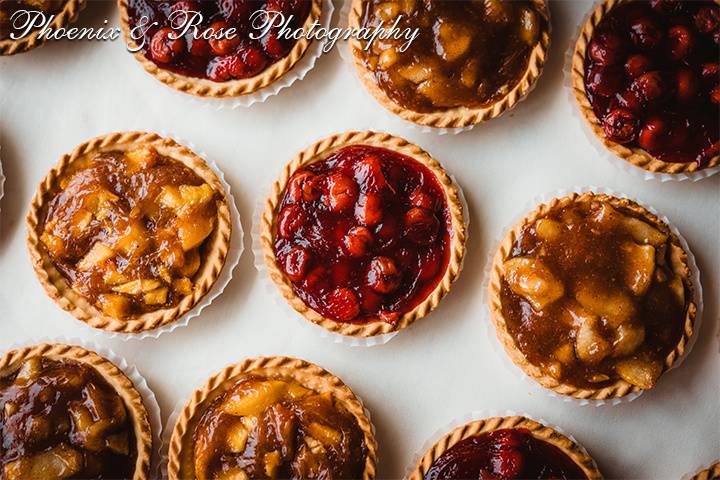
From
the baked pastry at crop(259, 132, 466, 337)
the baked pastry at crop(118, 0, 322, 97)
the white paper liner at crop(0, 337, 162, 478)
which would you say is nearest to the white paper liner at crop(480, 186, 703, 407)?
the baked pastry at crop(259, 132, 466, 337)

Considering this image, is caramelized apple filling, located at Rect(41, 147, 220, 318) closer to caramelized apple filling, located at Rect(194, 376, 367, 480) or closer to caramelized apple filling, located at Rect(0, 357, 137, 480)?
caramelized apple filling, located at Rect(0, 357, 137, 480)

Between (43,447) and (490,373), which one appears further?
(490,373)

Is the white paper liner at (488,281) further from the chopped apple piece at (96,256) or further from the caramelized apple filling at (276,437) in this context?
the chopped apple piece at (96,256)

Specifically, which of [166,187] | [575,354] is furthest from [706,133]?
[166,187]

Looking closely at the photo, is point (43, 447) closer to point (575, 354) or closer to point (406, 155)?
point (406, 155)

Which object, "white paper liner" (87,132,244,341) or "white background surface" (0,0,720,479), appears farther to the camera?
"white background surface" (0,0,720,479)
